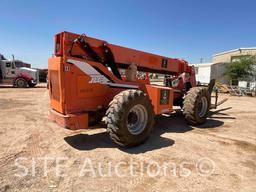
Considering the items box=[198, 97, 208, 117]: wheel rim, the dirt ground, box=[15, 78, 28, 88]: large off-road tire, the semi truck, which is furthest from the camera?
box=[15, 78, 28, 88]: large off-road tire

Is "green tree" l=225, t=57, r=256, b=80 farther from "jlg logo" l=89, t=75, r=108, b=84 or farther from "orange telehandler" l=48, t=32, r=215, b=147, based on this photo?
"jlg logo" l=89, t=75, r=108, b=84

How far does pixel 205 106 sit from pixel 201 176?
161 inches

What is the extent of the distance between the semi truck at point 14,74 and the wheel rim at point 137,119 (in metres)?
19.4

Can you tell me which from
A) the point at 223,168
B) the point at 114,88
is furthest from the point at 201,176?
the point at 114,88

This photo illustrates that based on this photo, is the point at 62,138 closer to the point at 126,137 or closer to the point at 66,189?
the point at 126,137

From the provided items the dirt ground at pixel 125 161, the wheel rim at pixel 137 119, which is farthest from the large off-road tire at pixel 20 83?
the wheel rim at pixel 137 119

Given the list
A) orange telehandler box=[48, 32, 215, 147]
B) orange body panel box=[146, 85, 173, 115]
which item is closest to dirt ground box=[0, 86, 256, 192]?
orange telehandler box=[48, 32, 215, 147]

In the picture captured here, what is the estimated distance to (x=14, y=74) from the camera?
21.2 m

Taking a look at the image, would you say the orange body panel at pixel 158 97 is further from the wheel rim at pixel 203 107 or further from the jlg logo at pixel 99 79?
the wheel rim at pixel 203 107

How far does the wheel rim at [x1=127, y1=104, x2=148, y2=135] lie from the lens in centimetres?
480

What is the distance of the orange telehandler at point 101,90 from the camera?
14.0 feet

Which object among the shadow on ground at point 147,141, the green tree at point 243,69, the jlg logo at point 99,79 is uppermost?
the green tree at point 243,69

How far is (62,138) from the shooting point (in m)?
5.20

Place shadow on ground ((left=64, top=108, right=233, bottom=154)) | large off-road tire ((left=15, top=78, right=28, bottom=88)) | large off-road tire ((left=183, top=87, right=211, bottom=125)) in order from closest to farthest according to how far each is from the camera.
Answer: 1. shadow on ground ((left=64, top=108, right=233, bottom=154))
2. large off-road tire ((left=183, top=87, right=211, bottom=125))
3. large off-road tire ((left=15, top=78, right=28, bottom=88))
